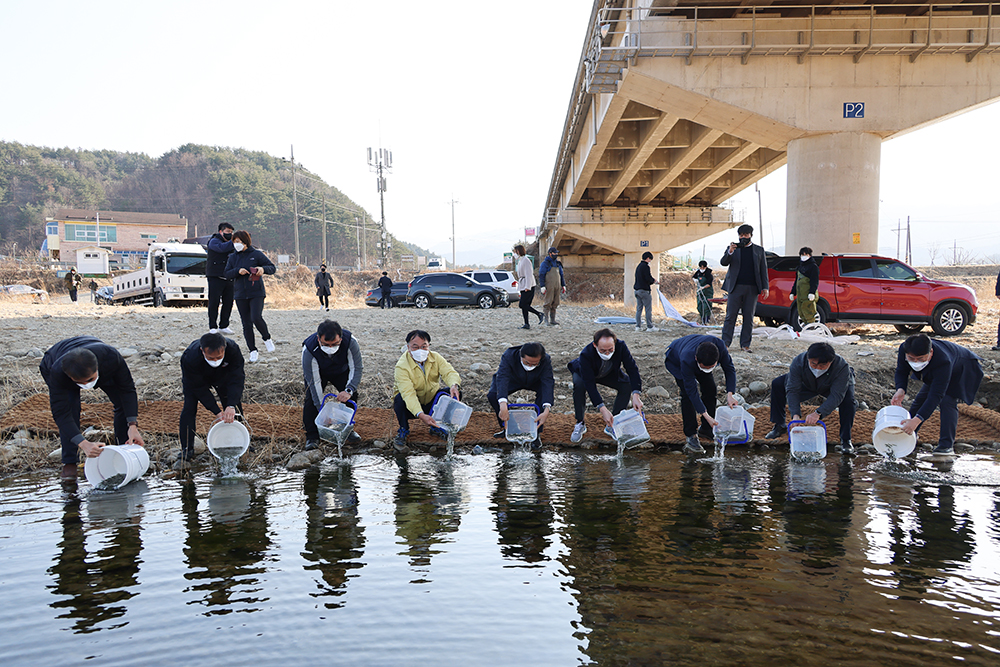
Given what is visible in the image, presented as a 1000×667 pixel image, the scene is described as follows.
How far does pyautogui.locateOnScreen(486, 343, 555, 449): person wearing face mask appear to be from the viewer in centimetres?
605

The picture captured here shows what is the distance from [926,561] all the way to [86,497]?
17.9 ft

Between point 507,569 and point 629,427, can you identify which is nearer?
point 507,569

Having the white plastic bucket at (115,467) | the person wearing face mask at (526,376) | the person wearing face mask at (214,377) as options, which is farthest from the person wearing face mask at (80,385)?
the person wearing face mask at (526,376)

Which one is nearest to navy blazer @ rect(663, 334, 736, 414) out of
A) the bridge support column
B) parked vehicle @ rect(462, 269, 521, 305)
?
the bridge support column

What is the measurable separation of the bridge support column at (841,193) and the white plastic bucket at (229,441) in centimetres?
1164

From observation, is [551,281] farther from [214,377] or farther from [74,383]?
[74,383]

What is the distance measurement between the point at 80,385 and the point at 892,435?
21.1ft

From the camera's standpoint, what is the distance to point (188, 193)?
3531 inches

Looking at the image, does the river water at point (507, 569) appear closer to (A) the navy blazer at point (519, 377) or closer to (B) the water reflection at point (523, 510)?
(B) the water reflection at point (523, 510)

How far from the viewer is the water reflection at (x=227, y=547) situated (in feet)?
10.8

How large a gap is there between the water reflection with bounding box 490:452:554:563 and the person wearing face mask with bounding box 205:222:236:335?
4.66 meters

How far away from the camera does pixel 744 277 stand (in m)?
9.18

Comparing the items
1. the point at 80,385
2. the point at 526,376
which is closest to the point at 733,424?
the point at 526,376

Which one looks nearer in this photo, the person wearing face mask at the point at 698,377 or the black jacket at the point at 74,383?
the black jacket at the point at 74,383
